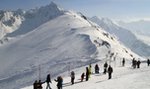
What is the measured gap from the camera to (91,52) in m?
149

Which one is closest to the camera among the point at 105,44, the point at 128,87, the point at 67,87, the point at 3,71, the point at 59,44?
the point at 128,87

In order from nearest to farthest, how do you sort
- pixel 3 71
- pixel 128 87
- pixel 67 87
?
1. pixel 128 87
2. pixel 67 87
3. pixel 3 71

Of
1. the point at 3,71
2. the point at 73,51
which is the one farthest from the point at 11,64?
the point at 73,51

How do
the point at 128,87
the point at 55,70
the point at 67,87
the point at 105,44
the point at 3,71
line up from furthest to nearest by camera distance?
1. the point at 3,71
2. the point at 105,44
3. the point at 55,70
4. the point at 67,87
5. the point at 128,87

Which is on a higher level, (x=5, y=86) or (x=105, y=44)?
(x=105, y=44)

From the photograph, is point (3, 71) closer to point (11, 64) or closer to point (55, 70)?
point (11, 64)

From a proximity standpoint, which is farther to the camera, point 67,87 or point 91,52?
point 91,52

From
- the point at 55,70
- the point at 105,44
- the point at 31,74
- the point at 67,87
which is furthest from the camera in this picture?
the point at 105,44

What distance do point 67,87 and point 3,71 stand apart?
139 metres

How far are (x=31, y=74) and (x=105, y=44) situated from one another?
3568cm

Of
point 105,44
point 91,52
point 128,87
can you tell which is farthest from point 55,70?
point 128,87

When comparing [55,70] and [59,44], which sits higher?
[59,44]

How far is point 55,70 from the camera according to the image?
129m

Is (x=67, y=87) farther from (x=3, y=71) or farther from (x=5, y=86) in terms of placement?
(x=3, y=71)
